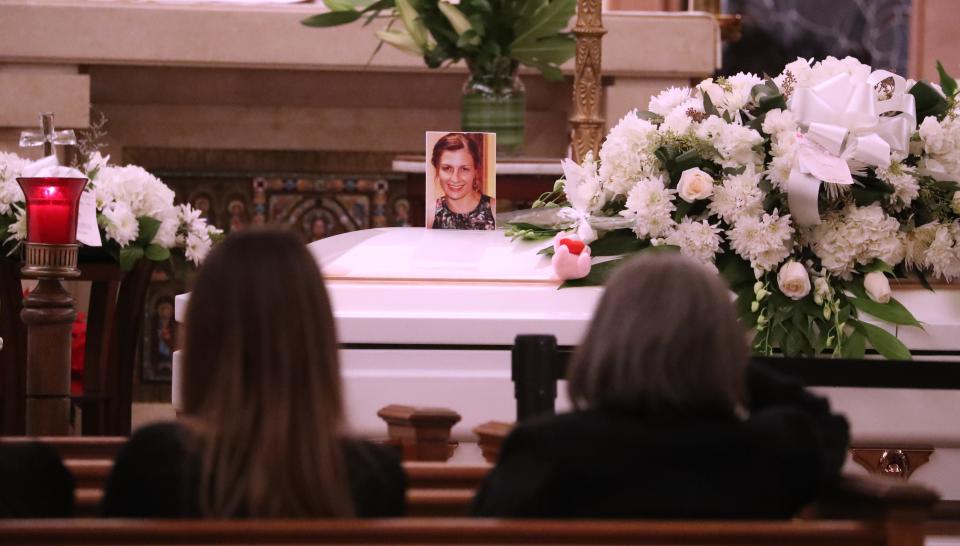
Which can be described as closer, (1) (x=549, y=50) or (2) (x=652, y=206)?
(2) (x=652, y=206)

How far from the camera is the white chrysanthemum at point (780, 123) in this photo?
2975 mm

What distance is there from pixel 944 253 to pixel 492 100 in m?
1.76

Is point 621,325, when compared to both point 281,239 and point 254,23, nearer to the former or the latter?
point 281,239

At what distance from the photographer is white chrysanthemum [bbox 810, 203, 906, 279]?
2926mm

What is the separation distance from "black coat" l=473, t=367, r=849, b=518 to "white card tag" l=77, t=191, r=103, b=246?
2.09m

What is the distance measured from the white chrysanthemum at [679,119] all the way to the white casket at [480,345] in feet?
1.22

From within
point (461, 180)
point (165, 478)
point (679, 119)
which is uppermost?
point (679, 119)

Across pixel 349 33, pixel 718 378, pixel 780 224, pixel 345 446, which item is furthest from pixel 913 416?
pixel 349 33

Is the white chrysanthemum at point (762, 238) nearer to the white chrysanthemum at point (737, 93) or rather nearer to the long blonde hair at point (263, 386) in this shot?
the white chrysanthemum at point (737, 93)

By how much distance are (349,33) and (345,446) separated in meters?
3.73

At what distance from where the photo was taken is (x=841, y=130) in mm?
2889

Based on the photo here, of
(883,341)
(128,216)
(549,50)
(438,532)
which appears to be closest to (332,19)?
(549,50)

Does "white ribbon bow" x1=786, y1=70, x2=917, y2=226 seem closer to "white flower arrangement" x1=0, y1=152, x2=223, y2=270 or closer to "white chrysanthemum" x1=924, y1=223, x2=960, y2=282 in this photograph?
"white chrysanthemum" x1=924, y1=223, x2=960, y2=282

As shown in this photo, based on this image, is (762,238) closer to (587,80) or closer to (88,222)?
(587,80)
